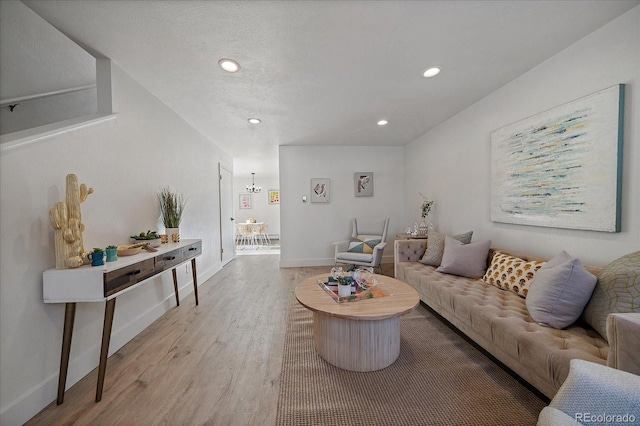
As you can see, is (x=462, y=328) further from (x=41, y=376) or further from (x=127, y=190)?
(x=127, y=190)

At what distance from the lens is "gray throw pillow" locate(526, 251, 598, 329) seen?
1.58 m

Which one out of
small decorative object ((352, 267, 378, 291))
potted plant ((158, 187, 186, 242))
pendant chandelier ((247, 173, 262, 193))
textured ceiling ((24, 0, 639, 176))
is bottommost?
small decorative object ((352, 267, 378, 291))

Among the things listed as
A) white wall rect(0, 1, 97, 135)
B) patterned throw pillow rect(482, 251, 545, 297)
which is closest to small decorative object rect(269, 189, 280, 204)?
white wall rect(0, 1, 97, 135)

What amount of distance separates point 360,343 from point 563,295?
4.49 ft

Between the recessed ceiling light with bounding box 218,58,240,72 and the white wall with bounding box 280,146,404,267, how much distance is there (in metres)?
2.90

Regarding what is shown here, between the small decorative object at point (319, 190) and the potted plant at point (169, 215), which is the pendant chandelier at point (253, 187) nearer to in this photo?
the small decorative object at point (319, 190)

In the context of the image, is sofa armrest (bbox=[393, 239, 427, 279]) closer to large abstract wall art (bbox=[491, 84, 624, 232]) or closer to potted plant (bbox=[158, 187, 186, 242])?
large abstract wall art (bbox=[491, 84, 624, 232])

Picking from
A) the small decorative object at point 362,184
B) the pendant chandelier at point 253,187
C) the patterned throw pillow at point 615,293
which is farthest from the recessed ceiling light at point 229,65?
the pendant chandelier at point 253,187

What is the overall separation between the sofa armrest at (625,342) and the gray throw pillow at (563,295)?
527 mm

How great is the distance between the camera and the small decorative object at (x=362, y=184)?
17.4 ft

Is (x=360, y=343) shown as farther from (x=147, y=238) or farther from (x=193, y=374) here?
A: (x=147, y=238)

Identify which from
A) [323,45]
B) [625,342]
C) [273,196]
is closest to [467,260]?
[625,342]

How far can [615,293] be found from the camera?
1.47 metres

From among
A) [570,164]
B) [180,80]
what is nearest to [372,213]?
[570,164]
